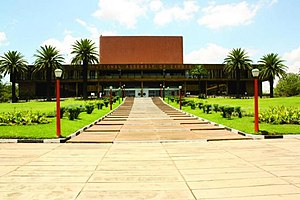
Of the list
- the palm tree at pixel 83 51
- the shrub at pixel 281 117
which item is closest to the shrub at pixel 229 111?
the shrub at pixel 281 117

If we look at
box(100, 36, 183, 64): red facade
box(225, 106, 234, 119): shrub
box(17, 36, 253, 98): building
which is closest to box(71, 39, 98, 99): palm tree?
box(17, 36, 253, 98): building

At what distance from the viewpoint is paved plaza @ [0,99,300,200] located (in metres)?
5.70

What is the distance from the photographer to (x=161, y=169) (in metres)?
7.75

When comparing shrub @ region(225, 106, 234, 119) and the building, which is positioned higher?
the building

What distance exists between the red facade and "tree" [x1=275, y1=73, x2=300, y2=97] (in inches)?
1120

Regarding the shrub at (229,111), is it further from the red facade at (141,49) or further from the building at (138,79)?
the red facade at (141,49)

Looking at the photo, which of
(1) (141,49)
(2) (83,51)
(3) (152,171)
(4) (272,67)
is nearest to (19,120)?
(3) (152,171)

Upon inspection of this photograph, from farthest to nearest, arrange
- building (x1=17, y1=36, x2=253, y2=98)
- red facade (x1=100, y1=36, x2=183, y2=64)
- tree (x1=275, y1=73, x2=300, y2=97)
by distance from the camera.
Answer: red facade (x1=100, y1=36, x2=183, y2=64)
building (x1=17, y1=36, x2=253, y2=98)
tree (x1=275, y1=73, x2=300, y2=97)

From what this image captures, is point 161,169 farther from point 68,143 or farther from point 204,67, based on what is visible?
point 204,67

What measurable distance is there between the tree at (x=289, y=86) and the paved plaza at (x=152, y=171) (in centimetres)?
7276

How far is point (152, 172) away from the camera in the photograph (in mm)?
7418

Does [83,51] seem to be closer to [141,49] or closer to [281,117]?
[141,49]

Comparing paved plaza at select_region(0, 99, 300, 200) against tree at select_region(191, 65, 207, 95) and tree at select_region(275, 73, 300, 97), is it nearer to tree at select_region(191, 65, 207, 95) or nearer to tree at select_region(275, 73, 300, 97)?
tree at select_region(191, 65, 207, 95)

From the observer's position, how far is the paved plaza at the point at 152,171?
5.70 m
